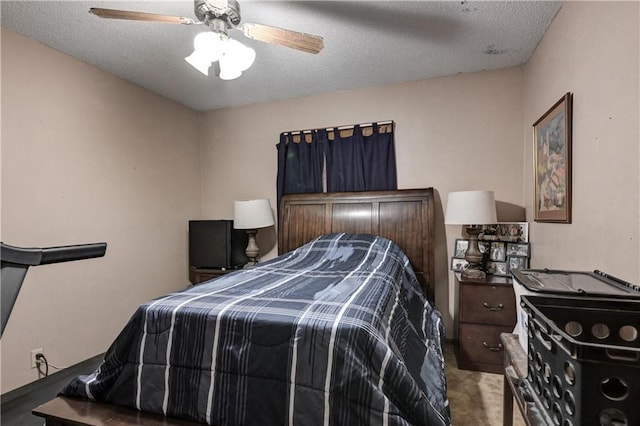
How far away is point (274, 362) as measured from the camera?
4.14 feet

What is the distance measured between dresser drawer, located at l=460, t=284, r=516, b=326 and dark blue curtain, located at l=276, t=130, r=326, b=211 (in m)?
1.74

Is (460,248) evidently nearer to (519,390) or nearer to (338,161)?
(338,161)

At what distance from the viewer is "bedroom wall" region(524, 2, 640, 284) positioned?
1.23 meters

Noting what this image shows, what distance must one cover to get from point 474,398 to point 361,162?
2.16 m

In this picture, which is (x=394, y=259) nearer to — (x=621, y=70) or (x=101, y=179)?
(x=621, y=70)

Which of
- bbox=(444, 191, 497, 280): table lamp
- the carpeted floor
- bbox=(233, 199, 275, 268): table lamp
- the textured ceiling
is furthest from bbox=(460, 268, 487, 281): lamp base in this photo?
bbox=(233, 199, 275, 268): table lamp

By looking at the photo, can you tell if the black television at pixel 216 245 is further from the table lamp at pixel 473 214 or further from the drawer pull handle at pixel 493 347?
the drawer pull handle at pixel 493 347

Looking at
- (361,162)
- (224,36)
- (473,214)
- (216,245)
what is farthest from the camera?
(216,245)

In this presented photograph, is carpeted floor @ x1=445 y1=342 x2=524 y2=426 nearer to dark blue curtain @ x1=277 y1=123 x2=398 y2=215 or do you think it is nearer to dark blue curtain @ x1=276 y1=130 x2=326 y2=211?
dark blue curtain @ x1=277 y1=123 x2=398 y2=215

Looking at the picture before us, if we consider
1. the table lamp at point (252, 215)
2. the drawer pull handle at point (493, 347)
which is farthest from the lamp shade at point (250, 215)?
the drawer pull handle at point (493, 347)

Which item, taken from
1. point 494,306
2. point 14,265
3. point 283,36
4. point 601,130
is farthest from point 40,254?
point 494,306

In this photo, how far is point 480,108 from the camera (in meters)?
2.90

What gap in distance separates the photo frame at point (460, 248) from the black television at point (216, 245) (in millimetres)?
2193

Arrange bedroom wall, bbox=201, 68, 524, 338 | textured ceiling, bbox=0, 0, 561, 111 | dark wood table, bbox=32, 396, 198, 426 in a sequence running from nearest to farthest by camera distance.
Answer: dark wood table, bbox=32, 396, 198, 426 < textured ceiling, bbox=0, 0, 561, 111 < bedroom wall, bbox=201, 68, 524, 338
